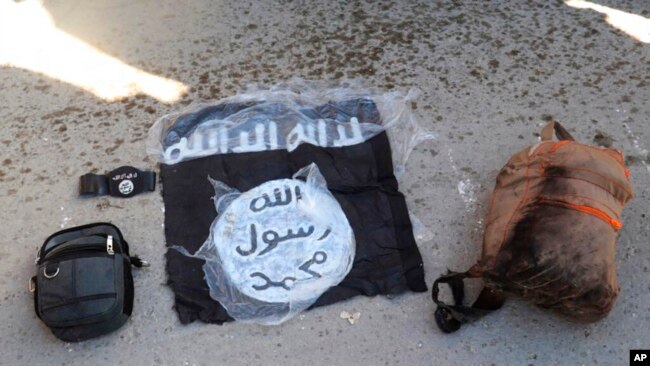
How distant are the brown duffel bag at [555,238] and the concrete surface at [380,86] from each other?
4.5 inches

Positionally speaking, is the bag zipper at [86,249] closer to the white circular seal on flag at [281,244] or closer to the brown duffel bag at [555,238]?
the white circular seal on flag at [281,244]

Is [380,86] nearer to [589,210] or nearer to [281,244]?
[281,244]

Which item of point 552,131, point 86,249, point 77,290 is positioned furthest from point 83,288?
point 552,131

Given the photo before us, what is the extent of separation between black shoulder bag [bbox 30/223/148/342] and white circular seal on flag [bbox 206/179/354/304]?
0.90 feet

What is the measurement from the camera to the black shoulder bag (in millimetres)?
1544

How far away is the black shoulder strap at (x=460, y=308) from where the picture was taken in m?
1.61

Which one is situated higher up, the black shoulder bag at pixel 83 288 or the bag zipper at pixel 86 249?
the bag zipper at pixel 86 249

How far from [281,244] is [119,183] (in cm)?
62

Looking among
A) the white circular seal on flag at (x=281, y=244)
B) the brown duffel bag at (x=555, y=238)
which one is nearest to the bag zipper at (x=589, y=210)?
the brown duffel bag at (x=555, y=238)

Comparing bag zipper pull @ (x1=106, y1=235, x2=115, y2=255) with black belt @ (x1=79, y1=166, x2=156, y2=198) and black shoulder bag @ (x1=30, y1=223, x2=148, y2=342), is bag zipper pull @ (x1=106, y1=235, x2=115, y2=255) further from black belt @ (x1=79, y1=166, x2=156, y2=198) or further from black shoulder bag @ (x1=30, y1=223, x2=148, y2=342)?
black belt @ (x1=79, y1=166, x2=156, y2=198)

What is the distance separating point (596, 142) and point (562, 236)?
27.7 inches

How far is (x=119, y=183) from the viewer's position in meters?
1.95

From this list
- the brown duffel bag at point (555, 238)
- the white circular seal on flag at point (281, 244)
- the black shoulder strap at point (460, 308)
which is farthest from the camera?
the white circular seal on flag at point (281, 244)

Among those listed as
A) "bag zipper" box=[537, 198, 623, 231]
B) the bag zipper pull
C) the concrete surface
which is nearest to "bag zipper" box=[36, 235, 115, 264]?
the bag zipper pull
